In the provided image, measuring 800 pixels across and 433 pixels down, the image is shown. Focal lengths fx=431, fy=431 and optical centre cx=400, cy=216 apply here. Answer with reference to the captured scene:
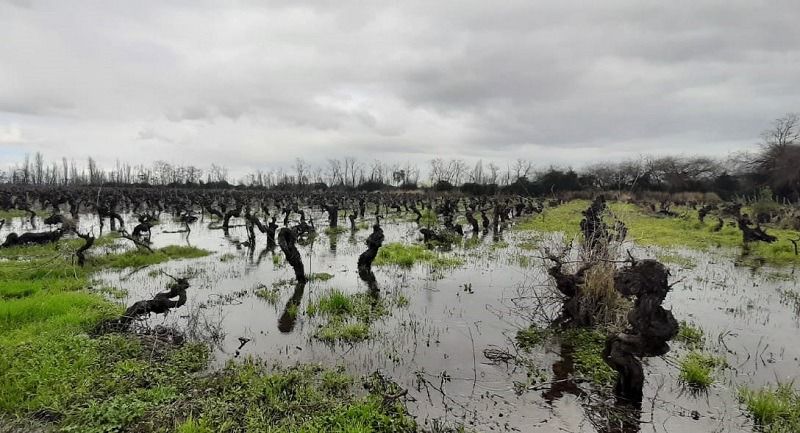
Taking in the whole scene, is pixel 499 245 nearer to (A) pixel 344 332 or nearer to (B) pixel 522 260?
(B) pixel 522 260

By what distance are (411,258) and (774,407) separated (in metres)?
13.0

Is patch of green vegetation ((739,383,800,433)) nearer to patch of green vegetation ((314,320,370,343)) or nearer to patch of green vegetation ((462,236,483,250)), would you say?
patch of green vegetation ((314,320,370,343))

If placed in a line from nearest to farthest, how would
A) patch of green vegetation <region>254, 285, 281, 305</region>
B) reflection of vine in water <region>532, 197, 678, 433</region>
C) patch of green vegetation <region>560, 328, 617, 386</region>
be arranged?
reflection of vine in water <region>532, 197, 678, 433</region>
patch of green vegetation <region>560, 328, 617, 386</region>
patch of green vegetation <region>254, 285, 281, 305</region>

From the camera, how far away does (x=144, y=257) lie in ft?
58.8

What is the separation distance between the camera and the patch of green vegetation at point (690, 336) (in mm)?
9242

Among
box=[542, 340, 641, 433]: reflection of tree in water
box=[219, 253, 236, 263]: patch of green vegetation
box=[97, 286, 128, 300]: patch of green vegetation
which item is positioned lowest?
box=[542, 340, 641, 433]: reflection of tree in water

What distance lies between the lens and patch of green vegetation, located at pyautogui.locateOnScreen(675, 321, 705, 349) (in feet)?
30.3

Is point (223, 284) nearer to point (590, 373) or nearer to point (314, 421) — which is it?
point (314, 421)

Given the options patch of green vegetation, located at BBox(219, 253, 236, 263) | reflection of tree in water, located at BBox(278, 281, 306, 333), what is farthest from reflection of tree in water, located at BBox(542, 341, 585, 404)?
patch of green vegetation, located at BBox(219, 253, 236, 263)

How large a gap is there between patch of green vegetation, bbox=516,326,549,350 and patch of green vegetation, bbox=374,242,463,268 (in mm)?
7404

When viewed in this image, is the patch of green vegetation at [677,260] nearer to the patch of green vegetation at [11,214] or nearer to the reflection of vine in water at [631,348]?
the reflection of vine in water at [631,348]

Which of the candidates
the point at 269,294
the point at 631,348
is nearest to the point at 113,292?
the point at 269,294

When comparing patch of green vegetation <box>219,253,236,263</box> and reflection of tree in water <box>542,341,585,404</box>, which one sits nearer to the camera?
reflection of tree in water <box>542,341,585,404</box>

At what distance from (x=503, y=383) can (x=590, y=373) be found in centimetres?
164
